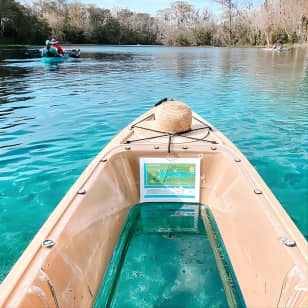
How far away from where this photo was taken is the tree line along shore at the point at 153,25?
49562 millimetres

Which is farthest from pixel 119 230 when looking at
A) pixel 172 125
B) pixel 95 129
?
pixel 95 129

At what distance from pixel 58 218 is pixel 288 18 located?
184ft

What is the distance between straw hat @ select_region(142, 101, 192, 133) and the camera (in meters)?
3.18

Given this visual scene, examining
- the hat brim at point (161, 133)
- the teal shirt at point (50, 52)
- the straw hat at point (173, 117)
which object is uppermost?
the teal shirt at point (50, 52)

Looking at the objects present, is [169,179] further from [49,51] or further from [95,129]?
[49,51]

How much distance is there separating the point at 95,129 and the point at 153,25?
96198 millimetres

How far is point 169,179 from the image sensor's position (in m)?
2.91

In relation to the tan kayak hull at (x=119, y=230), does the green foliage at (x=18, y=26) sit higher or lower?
higher

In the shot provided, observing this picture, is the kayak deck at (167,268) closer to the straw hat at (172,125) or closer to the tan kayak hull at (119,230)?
the tan kayak hull at (119,230)

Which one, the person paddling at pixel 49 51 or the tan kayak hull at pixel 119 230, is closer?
the tan kayak hull at pixel 119 230

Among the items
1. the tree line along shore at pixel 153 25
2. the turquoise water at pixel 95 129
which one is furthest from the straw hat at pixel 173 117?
the tree line along shore at pixel 153 25

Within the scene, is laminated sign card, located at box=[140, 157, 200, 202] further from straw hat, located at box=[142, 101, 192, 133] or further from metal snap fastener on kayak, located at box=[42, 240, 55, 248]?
metal snap fastener on kayak, located at box=[42, 240, 55, 248]

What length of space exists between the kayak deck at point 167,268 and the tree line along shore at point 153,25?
50.6m

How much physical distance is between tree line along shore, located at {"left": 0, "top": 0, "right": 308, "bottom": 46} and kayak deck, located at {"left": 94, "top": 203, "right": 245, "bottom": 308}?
1993 inches
